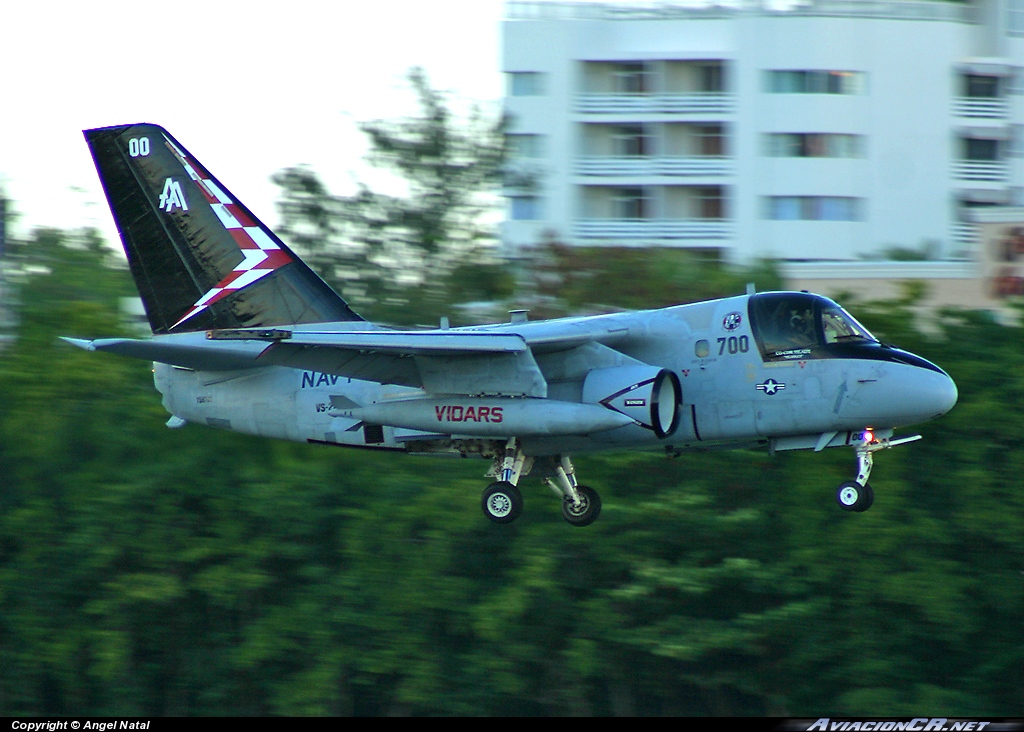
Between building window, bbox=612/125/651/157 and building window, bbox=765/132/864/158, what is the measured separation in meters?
4.85

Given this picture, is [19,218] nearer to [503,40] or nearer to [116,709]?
[116,709]

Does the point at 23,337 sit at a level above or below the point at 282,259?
below

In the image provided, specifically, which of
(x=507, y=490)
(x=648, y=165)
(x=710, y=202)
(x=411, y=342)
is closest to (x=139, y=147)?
(x=411, y=342)

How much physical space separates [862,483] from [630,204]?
1448 inches

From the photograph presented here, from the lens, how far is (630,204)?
53.3m

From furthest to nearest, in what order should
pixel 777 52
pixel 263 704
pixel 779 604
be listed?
pixel 777 52
pixel 263 704
pixel 779 604

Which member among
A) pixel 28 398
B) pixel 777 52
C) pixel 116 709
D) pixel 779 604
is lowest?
pixel 116 709

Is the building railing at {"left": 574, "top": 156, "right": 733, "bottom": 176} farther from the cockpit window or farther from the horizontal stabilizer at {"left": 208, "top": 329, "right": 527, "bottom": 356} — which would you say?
the horizontal stabilizer at {"left": 208, "top": 329, "right": 527, "bottom": 356}

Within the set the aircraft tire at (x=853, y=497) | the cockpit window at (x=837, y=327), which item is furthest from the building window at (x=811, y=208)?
the aircraft tire at (x=853, y=497)

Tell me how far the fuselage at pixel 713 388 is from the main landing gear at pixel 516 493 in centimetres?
27

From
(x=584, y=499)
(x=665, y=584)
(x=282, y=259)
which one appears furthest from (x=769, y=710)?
(x=282, y=259)

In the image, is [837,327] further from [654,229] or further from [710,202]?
[710,202]

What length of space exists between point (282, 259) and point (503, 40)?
34668 millimetres

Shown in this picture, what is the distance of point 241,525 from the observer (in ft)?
105
